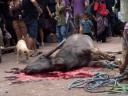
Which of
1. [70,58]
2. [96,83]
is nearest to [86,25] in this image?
[70,58]

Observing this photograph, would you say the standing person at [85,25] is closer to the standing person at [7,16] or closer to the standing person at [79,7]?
the standing person at [79,7]

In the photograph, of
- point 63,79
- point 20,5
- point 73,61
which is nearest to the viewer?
point 63,79

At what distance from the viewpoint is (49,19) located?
1605 cm

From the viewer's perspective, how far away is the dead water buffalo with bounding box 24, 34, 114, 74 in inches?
341

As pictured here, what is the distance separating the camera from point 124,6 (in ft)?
25.2

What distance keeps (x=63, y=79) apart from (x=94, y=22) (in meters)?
7.95

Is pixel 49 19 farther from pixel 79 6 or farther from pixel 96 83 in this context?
pixel 96 83

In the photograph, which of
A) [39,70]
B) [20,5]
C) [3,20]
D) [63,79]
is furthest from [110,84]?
[3,20]

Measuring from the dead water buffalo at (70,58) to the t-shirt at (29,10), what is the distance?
90.7 inches

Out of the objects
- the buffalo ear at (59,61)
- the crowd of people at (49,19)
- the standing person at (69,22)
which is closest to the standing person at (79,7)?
the crowd of people at (49,19)

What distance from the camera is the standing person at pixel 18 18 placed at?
12.7 m

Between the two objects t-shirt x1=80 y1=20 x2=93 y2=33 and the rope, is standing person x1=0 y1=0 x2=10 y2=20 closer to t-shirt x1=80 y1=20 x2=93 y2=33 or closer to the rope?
t-shirt x1=80 y1=20 x2=93 y2=33

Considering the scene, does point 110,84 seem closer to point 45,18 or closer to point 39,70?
point 39,70

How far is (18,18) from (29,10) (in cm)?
112
